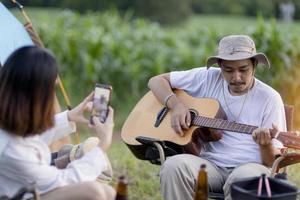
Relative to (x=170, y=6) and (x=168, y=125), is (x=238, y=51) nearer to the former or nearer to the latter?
(x=168, y=125)

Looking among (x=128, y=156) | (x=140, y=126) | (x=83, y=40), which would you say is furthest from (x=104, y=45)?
(x=140, y=126)

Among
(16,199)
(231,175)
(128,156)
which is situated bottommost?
(128,156)

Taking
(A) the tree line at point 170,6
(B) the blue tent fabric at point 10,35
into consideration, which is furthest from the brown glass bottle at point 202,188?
(A) the tree line at point 170,6

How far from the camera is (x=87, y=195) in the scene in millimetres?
3762

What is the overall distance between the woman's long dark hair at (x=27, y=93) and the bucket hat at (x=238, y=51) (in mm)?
1286

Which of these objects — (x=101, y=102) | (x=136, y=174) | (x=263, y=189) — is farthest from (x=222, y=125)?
(x=136, y=174)

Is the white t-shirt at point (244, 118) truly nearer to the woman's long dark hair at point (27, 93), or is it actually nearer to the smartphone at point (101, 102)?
the smartphone at point (101, 102)

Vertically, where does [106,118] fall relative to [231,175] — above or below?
above

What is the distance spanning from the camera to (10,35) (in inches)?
218

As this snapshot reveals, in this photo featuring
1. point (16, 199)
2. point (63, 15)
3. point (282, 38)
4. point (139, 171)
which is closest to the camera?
point (16, 199)

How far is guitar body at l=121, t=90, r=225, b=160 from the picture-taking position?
4.75 meters

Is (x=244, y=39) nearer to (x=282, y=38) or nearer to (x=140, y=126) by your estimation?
(x=140, y=126)

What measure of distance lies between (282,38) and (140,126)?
492 centimetres

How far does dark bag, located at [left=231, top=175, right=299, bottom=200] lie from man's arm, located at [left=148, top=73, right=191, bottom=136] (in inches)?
34.1
